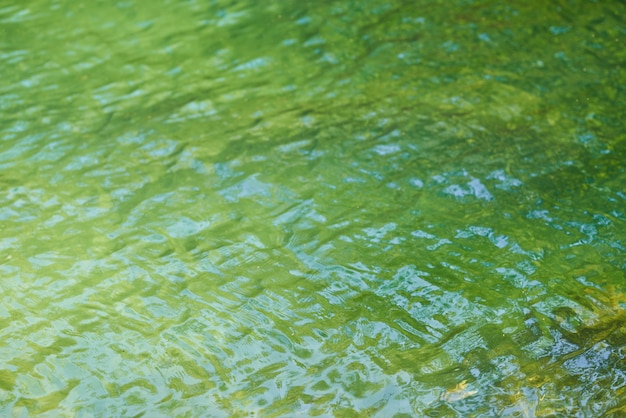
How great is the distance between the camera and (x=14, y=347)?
19.1 ft

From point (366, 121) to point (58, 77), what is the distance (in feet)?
14.2

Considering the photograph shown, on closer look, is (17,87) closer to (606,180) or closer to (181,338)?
(181,338)

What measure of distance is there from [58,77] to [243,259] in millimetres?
4791

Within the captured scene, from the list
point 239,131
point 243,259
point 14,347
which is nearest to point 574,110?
point 239,131

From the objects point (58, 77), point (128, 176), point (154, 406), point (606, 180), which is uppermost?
point (58, 77)

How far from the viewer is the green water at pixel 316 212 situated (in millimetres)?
5449

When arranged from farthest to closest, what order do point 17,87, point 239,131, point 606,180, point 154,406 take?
point 17,87, point 239,131, point 606,180, point 154,406

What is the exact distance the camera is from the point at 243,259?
263 inches

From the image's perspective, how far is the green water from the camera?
545 cm

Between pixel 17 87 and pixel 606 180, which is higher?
pixel 17 87

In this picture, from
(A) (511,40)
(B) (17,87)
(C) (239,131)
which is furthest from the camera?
(A) (511,40)

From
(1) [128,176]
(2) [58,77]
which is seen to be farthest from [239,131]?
(2) [58,77]

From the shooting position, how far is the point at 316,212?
7258 mm

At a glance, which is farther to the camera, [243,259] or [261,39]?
[261,39]
